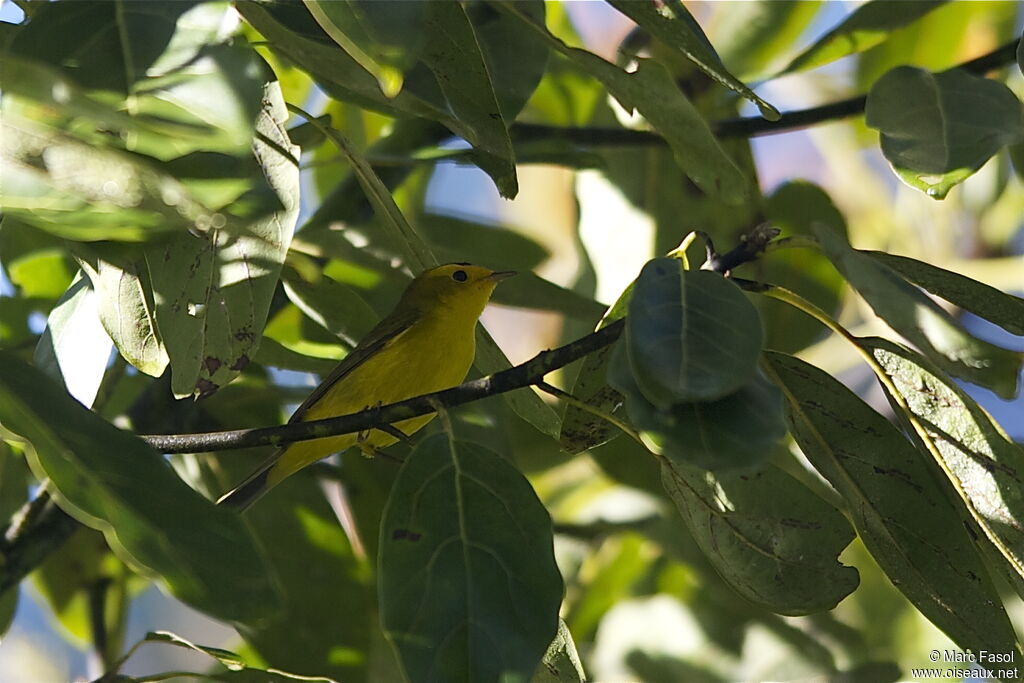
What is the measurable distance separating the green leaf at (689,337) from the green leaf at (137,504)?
0.25 meters

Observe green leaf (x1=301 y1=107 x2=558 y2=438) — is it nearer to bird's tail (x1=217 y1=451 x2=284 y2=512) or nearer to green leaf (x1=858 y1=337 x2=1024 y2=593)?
green leaf (x1=858 y1=337 x2=1024 y2=593)

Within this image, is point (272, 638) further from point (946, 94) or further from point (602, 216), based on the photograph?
point (946, 94)

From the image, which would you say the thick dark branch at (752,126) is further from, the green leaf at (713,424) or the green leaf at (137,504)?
the green leaf at (137,504)

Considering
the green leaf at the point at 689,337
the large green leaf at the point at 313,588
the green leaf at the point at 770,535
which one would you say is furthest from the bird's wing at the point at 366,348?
the green leaf at the point at 689,337

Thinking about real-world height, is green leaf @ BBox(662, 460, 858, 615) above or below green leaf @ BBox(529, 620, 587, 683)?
above

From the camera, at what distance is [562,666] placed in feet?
2.97

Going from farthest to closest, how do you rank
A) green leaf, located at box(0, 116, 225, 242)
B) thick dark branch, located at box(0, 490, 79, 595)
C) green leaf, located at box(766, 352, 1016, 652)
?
thick dark branch, located at box(0, 490, 79, 595), green leaf, located at box(766, 352, 1016, 652), green leaf, located at box(0, 116, 225, 242)

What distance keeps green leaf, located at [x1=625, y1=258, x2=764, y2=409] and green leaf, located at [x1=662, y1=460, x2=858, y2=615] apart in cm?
20

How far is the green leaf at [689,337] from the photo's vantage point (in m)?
0.63

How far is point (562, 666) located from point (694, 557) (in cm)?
70

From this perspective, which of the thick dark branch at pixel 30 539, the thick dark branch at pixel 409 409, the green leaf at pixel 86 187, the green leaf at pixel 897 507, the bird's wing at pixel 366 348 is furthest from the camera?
the bird's wing at pixel 366 348

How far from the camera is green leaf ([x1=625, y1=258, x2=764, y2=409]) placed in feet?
2.06

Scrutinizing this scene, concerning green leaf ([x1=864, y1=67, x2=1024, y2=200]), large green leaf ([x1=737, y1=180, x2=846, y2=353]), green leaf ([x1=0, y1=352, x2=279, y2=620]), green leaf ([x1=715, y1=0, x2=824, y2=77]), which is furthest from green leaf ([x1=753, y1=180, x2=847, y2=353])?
green leaf ([x1=0, y1=352, x2=279, y2=620])

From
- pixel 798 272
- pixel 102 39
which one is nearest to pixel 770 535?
pixel 102 39
